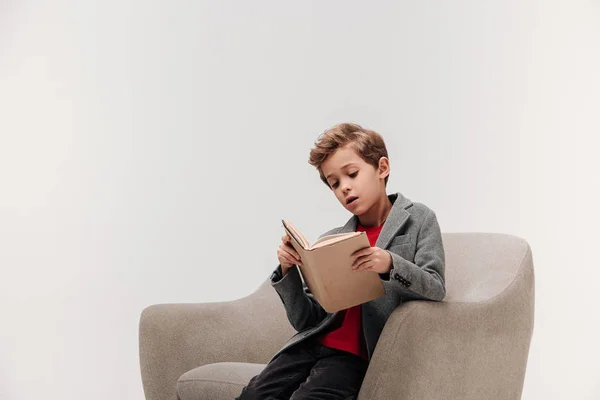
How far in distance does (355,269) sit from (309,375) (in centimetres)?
35

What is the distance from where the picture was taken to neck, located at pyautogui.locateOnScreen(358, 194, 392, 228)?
7.82 feet

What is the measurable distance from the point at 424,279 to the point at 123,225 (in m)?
2.24

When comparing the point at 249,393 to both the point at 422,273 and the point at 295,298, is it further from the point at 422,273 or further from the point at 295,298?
the point at 422,273

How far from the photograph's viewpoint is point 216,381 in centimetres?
237

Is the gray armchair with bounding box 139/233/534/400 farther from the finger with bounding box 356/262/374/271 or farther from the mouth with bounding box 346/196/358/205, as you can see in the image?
the mouth with bounding box 346/196/358/205

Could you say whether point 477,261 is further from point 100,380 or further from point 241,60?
point 100,380

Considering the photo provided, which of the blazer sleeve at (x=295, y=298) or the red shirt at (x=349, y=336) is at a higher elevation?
the blazer sleeve at (x=295, y=298)

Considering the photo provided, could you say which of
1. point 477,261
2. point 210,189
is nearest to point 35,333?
point 210,189

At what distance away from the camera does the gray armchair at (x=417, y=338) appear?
204 centimetres

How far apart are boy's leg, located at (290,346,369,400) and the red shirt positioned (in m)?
0.02

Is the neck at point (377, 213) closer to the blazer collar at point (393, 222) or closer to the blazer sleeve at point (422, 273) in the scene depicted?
the blazer collar at point (393, 222)

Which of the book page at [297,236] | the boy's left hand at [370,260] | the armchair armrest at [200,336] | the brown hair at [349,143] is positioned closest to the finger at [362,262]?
the boy's left hand at [370,260]

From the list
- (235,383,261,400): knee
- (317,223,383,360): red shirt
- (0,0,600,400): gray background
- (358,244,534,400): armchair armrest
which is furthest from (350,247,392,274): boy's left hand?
(0,0,600,400): gray background

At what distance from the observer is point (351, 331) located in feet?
7.41
